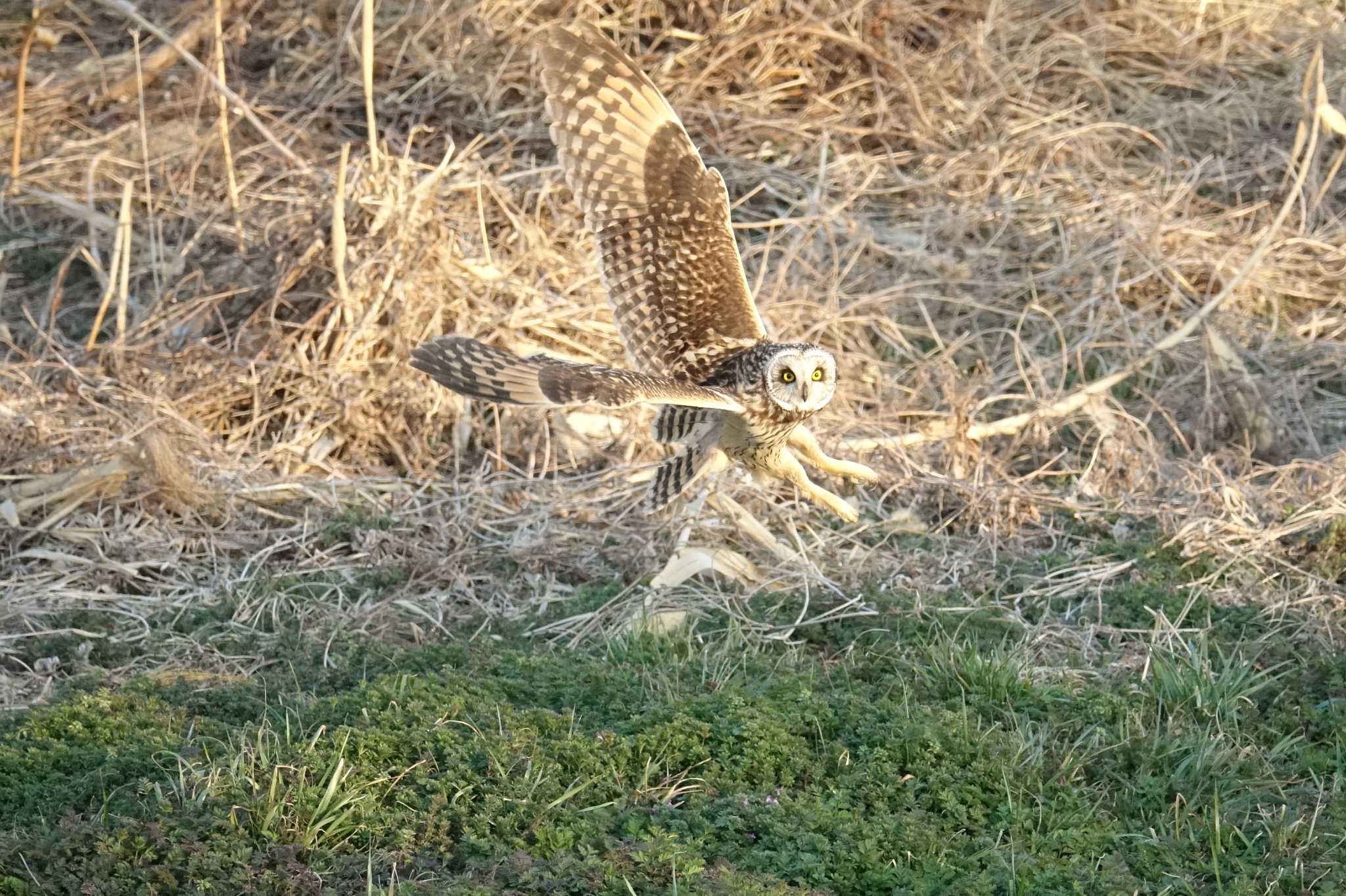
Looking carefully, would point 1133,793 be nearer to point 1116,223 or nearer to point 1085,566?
point 1085,566

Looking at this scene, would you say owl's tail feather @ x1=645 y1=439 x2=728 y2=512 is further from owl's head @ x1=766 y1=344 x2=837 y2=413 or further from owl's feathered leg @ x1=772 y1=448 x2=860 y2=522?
owl's head @ x1=766 y1=344 x2=837 y2=413

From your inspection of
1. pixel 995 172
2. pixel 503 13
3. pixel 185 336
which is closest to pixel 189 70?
pixel 503 13

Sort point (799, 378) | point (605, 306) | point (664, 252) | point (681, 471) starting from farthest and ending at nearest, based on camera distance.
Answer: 1. point (605, 306)
2. point (664, 252)
3. point (681, 471)
4. point (799, 378)

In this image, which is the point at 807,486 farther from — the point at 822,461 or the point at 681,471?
the point at 681,471

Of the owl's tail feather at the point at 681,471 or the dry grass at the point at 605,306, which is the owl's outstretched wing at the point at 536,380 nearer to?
the owl's tail feather at the point at 681,471

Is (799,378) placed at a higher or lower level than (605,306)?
higher

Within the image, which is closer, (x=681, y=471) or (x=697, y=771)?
(x=697, y=771)

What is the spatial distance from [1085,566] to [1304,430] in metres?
1.89

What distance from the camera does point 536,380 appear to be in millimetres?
3846

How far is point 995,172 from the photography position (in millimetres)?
7980

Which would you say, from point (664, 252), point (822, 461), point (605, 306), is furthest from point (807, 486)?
point (605, 306)

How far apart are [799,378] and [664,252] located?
903 millimetres

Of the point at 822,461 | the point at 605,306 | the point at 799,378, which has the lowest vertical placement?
the point at 605,306

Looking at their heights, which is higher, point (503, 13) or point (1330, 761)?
point (503, 13)
